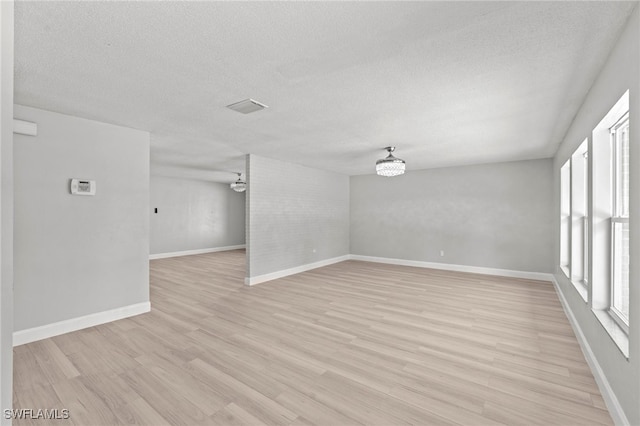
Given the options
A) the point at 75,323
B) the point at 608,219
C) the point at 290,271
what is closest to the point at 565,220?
the point at 608,219

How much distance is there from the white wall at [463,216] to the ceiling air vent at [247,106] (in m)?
5.17

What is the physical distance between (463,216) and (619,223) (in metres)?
4.35

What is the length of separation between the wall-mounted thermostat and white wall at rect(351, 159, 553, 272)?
6.09 meters

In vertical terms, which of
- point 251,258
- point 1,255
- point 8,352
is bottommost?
point 251,258

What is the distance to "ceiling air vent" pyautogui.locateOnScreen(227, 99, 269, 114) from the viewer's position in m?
2.77

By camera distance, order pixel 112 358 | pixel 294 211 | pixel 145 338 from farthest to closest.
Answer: pixel 294 211
pixel 145 338
pixel 112 358

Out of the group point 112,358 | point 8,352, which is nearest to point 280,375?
point 112,358

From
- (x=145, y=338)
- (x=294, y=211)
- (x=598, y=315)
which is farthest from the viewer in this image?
(x=294, y=211)

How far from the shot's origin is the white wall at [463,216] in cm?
575

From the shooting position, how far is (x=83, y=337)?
301 centimetres

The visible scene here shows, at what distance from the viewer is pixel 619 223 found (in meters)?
2.24

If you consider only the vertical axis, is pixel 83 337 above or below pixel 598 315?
below

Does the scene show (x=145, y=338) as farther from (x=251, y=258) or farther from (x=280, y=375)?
(x=251, y=258)

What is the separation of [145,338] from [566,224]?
5770mm
